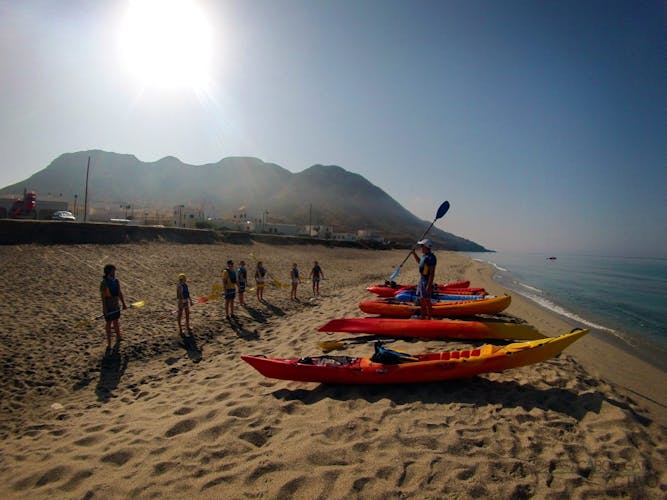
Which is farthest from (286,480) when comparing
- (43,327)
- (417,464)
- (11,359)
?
(43,327)

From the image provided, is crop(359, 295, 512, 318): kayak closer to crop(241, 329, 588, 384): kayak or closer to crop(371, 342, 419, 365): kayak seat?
crop(241, 329, 588, 384): kayak

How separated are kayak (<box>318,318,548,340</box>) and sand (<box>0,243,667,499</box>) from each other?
13.1 inches

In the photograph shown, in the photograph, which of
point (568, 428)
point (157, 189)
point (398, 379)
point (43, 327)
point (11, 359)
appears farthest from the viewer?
point (157, 189)

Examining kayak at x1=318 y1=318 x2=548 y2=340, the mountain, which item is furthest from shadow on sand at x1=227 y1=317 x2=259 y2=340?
the mountain

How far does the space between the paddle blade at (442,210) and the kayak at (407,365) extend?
760 centimetres

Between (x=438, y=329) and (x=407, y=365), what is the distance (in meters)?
2.43

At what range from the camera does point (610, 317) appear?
14320 mm

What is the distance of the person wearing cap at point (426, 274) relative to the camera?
7.64 meters

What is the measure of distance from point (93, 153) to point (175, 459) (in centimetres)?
21911

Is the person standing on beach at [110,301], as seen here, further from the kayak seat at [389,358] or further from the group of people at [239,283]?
the kayak seat at [389,358]

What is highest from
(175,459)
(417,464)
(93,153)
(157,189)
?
(93,153)

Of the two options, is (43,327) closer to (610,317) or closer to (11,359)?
(11,359)

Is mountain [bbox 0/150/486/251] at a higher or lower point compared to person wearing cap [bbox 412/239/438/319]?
higher

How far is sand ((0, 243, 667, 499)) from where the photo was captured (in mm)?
2814
